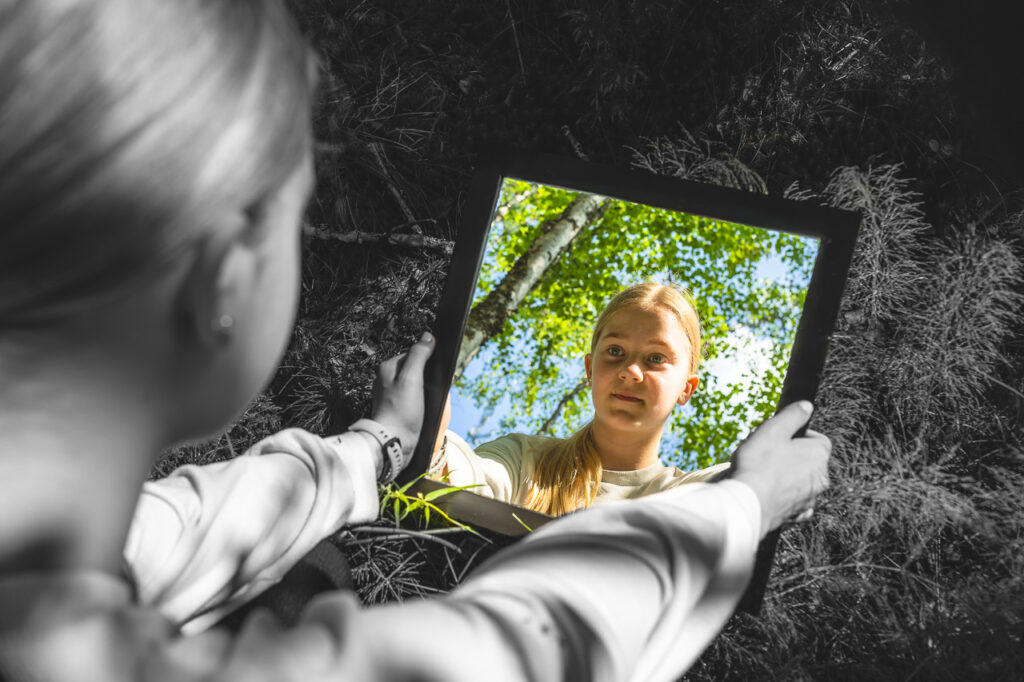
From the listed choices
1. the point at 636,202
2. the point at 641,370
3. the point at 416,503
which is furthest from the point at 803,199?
the point at 416,503

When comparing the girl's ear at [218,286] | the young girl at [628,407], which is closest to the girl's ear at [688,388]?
the young girl at [628,407]

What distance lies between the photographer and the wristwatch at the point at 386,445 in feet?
3.24

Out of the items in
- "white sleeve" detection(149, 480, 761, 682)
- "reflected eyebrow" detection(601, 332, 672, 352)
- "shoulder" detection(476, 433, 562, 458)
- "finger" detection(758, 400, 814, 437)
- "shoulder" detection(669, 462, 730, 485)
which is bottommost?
"white sleeve" detection(149, 480, 761, 682)

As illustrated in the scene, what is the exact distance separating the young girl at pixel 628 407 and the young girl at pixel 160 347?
0.38 meters

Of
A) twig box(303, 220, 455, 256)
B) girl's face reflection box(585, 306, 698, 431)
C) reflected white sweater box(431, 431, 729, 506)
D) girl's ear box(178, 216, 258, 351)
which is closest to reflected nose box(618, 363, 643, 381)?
girl's face reflection box(585, 306, 698, 431)

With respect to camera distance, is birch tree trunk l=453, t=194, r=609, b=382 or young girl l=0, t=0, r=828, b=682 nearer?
young girl l=0, t=0, r=828, b=682

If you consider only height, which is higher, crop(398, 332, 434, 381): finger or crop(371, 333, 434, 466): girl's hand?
crop(398, 332, 434, 381): finger

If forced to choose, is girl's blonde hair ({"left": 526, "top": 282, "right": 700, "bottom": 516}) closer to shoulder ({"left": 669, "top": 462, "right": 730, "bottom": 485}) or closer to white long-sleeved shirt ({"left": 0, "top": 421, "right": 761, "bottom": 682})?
shoulder ({"left": 669, "top": 462, "right": 730, "bottom": 485})

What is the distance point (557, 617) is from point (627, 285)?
1.83 feet

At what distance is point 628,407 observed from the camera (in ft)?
3.07

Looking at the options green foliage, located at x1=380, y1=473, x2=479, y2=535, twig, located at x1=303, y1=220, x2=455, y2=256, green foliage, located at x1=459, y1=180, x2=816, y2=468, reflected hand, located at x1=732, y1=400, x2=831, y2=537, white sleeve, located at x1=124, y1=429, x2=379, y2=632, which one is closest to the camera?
white sleeve, located at x1=124, y1=429, x2=379, y2=632

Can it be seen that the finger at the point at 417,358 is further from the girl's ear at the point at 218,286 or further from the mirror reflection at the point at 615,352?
the girl's ear at the point at 218,286

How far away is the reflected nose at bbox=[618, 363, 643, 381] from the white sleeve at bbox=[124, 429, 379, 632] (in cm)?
35

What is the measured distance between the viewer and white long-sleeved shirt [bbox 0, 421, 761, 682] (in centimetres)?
41
